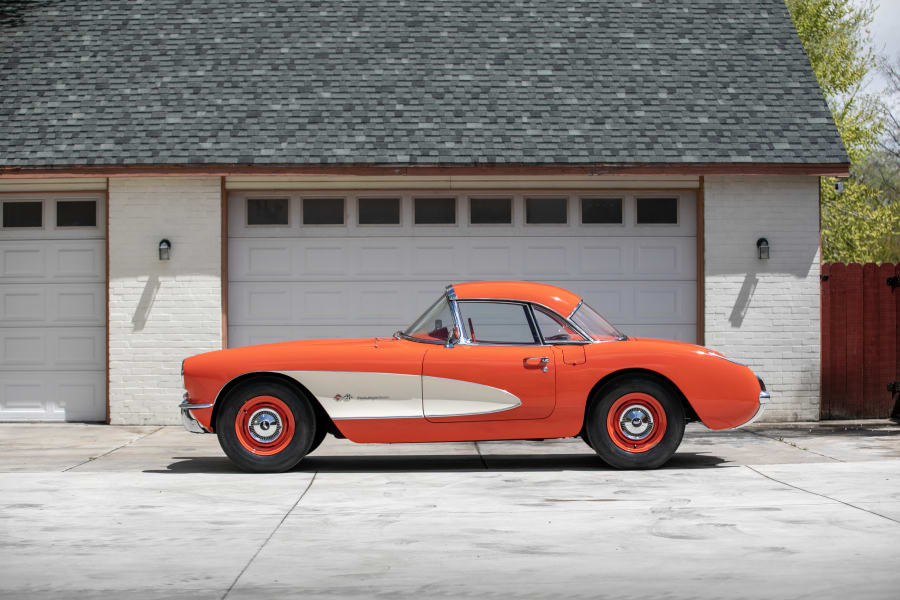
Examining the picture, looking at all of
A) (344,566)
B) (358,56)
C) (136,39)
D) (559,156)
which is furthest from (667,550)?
(136,39)

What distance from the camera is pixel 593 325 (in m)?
9.72

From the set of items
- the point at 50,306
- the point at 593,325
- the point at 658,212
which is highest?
the point at 658,212

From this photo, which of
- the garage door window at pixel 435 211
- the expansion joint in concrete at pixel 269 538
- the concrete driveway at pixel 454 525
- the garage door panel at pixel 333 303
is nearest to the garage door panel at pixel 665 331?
the garage door panel at pixel 333 303

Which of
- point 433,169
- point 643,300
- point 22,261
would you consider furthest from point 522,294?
point 22,261

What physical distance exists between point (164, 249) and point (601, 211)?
17.7ft

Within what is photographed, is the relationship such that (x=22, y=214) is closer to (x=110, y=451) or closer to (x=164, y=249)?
(x=164, y=249)

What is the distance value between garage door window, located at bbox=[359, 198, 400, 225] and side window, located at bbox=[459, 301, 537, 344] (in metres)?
4.68

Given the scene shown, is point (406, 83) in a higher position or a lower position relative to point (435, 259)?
higher

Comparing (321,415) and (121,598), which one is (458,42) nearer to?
(321,415)

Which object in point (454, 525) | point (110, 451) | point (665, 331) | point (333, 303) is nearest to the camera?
point (454, 525)

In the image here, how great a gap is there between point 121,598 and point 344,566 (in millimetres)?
1156

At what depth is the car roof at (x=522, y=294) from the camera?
9.68 metres

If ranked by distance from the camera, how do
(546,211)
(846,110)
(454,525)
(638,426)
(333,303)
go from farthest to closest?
(846,110), (546,211), (333,303), (638,426), (454,525)

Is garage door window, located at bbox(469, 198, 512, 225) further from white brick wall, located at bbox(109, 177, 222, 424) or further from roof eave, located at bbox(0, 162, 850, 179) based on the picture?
white brick wall, located at bbox(109, 177, 222, 424)
